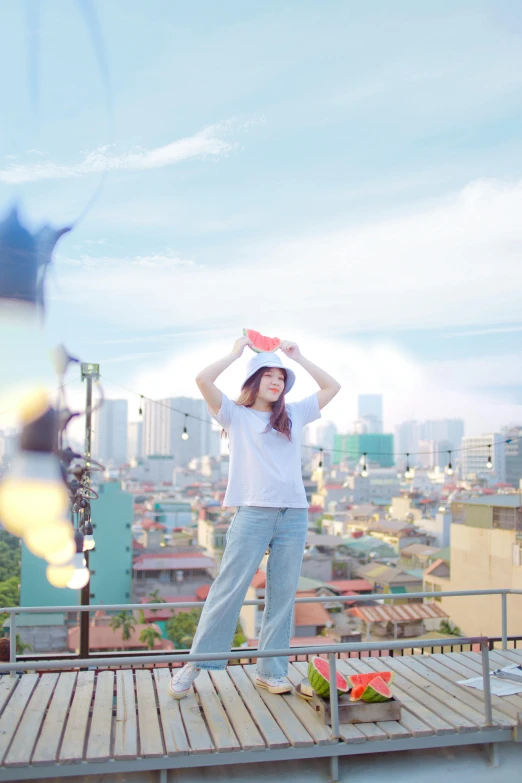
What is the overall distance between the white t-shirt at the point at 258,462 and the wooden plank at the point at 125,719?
1.16 m

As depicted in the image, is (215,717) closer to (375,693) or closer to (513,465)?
(375,693)

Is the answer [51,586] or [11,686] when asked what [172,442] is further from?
[11,686]

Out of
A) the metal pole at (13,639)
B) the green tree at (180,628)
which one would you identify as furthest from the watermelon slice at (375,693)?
the green tree at (180,628)

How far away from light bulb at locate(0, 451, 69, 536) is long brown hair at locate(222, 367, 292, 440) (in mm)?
21360

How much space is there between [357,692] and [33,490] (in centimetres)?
3259

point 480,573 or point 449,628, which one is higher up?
point 480,573

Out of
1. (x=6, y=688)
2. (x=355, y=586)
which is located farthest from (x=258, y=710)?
(x=355, y=586)

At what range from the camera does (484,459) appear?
509 ft

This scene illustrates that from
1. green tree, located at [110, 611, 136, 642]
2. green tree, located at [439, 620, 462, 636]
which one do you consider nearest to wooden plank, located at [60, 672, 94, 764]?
green tree, located at [439, 620, 462, 636]

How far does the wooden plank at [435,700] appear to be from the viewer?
133 inches

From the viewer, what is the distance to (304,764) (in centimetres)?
318

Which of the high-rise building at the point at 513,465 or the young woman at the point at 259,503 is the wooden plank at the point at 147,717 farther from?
the high-rise building at the point at 513,465

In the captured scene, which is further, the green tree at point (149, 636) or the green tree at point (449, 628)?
the green tree at point (149, 636)

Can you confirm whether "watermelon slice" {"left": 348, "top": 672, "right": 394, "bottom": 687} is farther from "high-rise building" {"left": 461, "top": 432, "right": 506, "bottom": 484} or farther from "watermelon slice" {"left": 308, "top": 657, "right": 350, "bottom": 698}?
"high-rise building" {"left": 461, "top": 432, "right": 506, "bottom": 484}
